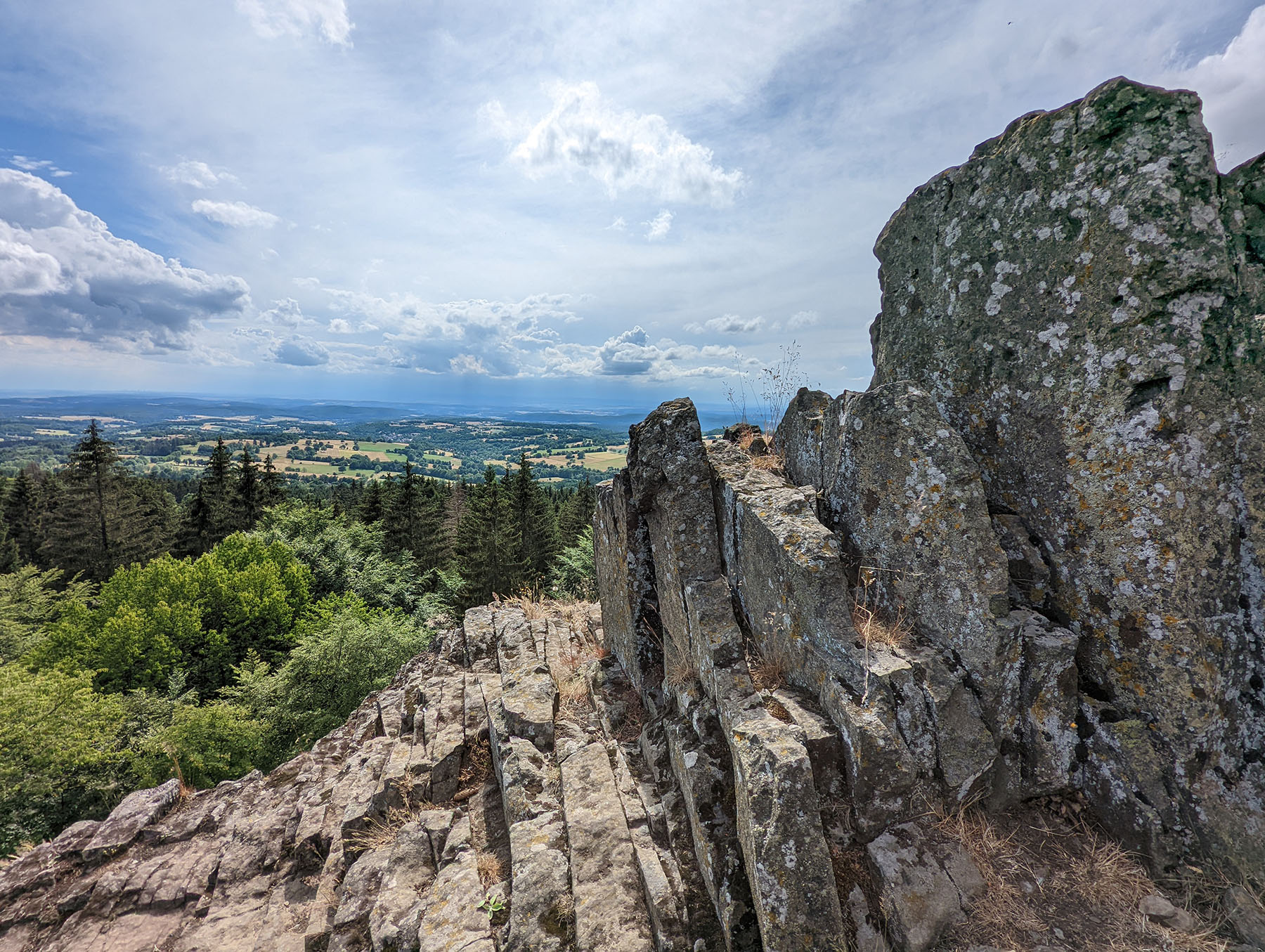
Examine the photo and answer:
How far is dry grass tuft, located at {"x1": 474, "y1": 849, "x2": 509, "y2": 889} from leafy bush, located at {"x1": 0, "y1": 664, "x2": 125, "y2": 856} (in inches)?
614

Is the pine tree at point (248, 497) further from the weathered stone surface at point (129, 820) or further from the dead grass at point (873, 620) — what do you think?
the dead grass at point (873, 620)

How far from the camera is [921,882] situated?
4707mm

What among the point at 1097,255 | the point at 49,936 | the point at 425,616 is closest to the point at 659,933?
the point at 1097,255

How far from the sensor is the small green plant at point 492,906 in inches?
243

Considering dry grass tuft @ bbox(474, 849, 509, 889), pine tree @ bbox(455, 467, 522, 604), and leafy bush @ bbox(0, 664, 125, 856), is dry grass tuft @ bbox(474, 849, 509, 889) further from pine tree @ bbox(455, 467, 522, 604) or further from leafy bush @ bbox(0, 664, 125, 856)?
pine tree @ bbox(455, 467, 522, 604)

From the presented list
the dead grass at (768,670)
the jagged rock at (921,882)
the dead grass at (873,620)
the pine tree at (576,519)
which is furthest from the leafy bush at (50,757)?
the pine tree at (576,519)

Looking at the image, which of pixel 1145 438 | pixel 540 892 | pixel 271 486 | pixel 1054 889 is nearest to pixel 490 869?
pixel 540 892

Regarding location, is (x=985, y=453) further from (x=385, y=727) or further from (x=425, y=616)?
(x=425, y=616)

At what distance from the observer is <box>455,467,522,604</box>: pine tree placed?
3928cm

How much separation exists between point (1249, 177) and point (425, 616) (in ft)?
118

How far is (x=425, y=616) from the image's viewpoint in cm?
3291

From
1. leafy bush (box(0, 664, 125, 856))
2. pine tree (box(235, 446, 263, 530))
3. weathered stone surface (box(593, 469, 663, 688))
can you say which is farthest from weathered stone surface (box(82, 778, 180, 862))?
pine tree (box(235, 446, 263, 530))

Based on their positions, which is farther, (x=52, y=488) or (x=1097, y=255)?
(x=52, y=488)

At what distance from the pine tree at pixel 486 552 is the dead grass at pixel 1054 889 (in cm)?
3569
